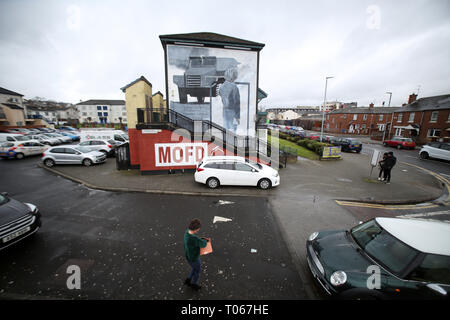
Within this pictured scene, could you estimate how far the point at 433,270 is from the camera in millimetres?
3031

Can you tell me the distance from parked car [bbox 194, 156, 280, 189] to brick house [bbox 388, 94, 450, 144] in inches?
1313

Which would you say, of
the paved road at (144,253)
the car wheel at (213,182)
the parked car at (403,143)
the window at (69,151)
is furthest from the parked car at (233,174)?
the parked car at (403,143)

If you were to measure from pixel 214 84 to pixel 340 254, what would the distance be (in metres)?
13.6

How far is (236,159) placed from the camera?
31.6ft

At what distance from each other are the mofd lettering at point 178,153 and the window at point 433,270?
10247 mm

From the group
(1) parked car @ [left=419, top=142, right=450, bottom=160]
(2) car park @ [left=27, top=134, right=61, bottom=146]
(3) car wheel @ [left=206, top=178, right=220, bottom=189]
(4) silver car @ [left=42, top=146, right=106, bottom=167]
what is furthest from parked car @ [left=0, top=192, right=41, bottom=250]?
(1) parked car @ [left=419, top=142, right=450, bottom=160]

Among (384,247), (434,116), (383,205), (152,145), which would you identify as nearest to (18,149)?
(152,145)

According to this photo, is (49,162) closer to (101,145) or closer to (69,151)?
(69,151)

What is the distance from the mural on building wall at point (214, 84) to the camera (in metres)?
14.0

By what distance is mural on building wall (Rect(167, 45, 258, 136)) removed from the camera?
1402cm

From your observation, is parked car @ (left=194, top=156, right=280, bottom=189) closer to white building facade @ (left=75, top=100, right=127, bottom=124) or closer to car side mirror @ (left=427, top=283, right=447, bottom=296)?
car side mirror @ (left=427, top=283, right=447, bottom=296)

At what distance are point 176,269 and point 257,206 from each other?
427cm

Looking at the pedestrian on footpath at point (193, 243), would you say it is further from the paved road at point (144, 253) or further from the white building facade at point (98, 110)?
the white building facade at point (98, 110)

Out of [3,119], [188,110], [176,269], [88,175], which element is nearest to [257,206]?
[176,269]
